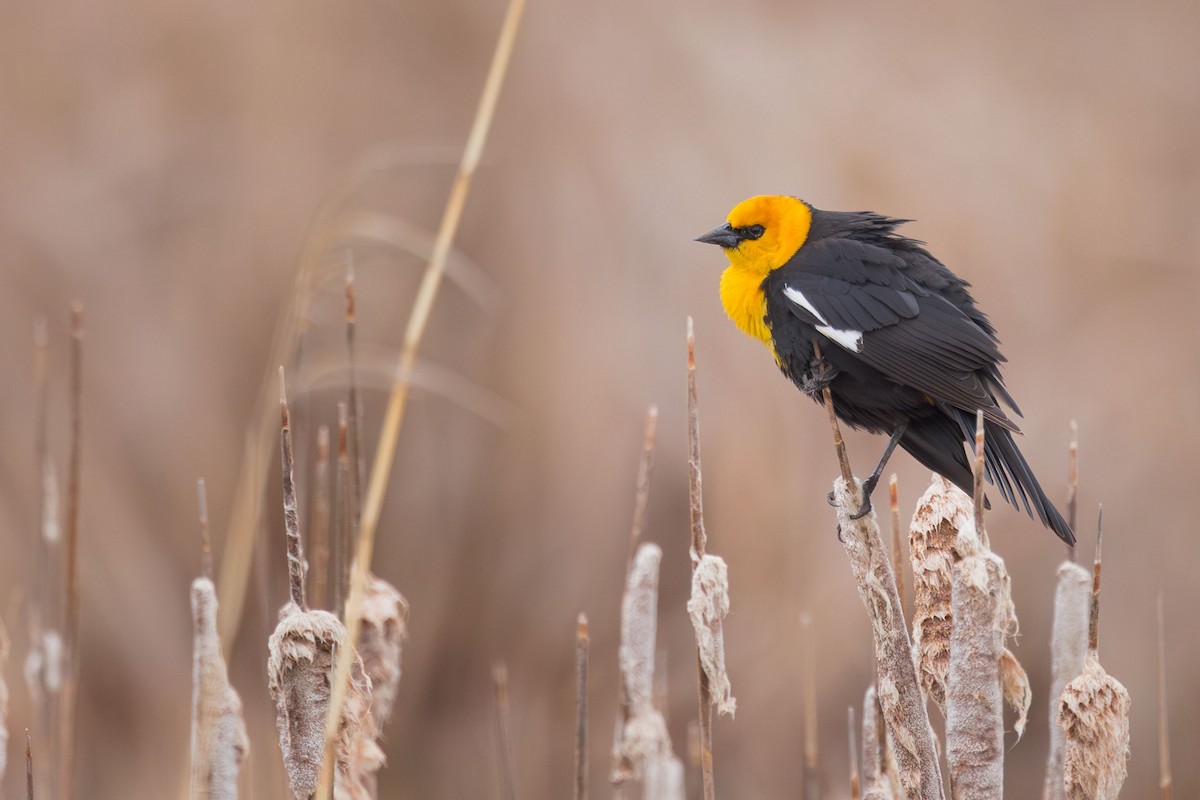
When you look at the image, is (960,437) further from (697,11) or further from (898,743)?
(697,11)

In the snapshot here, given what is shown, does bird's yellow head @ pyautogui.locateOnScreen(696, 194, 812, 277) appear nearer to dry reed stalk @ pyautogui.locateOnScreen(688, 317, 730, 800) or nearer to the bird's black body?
the bird's black body

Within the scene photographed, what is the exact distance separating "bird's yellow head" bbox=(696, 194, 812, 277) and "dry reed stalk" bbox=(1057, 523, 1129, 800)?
1.11 metres

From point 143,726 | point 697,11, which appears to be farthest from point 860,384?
point 143,726

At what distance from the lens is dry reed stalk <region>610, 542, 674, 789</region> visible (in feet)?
5.13

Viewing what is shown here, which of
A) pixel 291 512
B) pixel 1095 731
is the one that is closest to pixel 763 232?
pixel 1095 731

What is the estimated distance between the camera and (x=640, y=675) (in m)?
→ 1.57

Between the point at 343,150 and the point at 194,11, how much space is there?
2.24ft

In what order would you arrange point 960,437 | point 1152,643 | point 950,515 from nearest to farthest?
point 950,515, point 960,437, point 1152,643

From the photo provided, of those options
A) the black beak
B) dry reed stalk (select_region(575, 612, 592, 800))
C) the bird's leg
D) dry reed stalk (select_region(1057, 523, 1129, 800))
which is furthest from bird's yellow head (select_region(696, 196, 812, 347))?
dry reed stalk (select_region(1057, 523, 1129, 800))

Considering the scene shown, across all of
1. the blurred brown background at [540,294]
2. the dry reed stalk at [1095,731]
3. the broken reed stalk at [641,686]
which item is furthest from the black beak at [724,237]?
the blurred brown background at [540,294]

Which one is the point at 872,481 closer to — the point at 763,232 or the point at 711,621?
the point at 711,621

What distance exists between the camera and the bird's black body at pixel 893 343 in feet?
6.33

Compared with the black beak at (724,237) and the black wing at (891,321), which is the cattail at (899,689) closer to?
the black wing at (891,321)

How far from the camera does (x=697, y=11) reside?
396 cm
